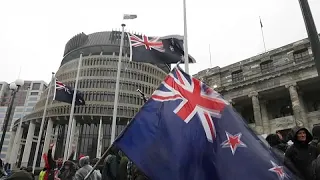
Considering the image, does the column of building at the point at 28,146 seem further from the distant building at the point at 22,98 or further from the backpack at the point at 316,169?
the backpack at the point at 316,169

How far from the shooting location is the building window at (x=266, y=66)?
1124 inches

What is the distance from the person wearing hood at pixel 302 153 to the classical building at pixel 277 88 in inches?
859

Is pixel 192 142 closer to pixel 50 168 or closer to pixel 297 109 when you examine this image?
pixel 50 168

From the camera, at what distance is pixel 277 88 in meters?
26.8

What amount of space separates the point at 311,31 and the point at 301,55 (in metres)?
25.4

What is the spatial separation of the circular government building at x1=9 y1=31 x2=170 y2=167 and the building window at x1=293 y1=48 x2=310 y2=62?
36297 millimetres

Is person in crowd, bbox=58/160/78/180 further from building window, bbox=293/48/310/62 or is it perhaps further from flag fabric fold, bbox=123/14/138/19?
building window, bbox=293/48/310/62

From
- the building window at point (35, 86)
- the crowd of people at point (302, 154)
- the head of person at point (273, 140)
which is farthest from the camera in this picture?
the building window at point (35, 86)

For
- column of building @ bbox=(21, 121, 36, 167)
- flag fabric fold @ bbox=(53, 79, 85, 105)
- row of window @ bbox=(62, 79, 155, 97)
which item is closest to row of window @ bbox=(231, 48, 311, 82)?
flag fabric fold @ bbox=(53, 79, 85, 105)

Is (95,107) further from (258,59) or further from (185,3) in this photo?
(185,3)

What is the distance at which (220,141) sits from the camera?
11.8ft

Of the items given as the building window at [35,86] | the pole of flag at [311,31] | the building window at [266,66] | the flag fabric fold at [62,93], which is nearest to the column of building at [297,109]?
the building window at [266,66]

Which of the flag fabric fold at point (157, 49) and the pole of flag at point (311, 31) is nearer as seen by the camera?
the pole of flag at point (311, 31)

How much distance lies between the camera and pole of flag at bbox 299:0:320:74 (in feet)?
14.7
